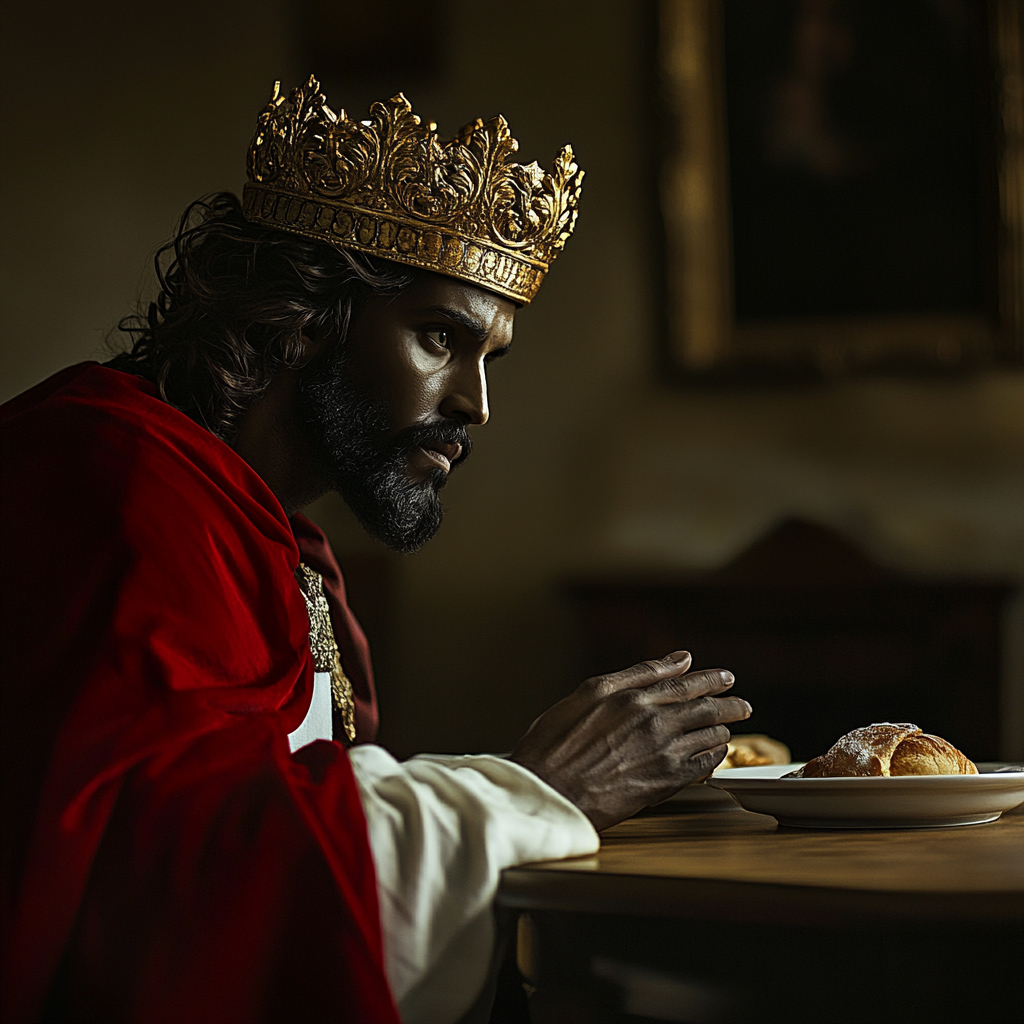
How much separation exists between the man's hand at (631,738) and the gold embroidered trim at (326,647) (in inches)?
27.0

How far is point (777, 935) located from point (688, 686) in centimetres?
43

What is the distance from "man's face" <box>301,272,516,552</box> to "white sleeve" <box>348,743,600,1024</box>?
29.1 inches

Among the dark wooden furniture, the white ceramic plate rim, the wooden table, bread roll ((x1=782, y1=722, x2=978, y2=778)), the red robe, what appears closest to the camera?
the wooden table

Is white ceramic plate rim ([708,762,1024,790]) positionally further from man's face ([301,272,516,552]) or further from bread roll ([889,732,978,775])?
man's face ([301,272,516,552])

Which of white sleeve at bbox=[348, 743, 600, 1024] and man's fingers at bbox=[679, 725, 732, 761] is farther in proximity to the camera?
man's fingers at bbox=[679, 725, 732, 761]

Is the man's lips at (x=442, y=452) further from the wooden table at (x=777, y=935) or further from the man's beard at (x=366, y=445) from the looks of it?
the wooden table at (x=777, y=935)

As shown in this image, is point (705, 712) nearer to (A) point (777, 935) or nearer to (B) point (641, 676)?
(B) point (641, 676)

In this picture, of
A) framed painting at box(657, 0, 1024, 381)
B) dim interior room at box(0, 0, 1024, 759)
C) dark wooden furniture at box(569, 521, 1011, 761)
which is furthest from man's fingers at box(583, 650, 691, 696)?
framed painting at box(657, 0, 1024, 381)

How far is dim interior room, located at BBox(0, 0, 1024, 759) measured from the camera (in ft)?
13.9

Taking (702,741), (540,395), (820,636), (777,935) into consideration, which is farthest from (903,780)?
(540,395)

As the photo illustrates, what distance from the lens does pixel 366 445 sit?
1.74 metres

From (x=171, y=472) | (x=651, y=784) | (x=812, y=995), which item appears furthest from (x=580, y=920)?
(x=171, y=472)

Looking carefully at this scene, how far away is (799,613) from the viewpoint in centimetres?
410

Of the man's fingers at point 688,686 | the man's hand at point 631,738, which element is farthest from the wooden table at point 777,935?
the man's fingers at point 688,686
